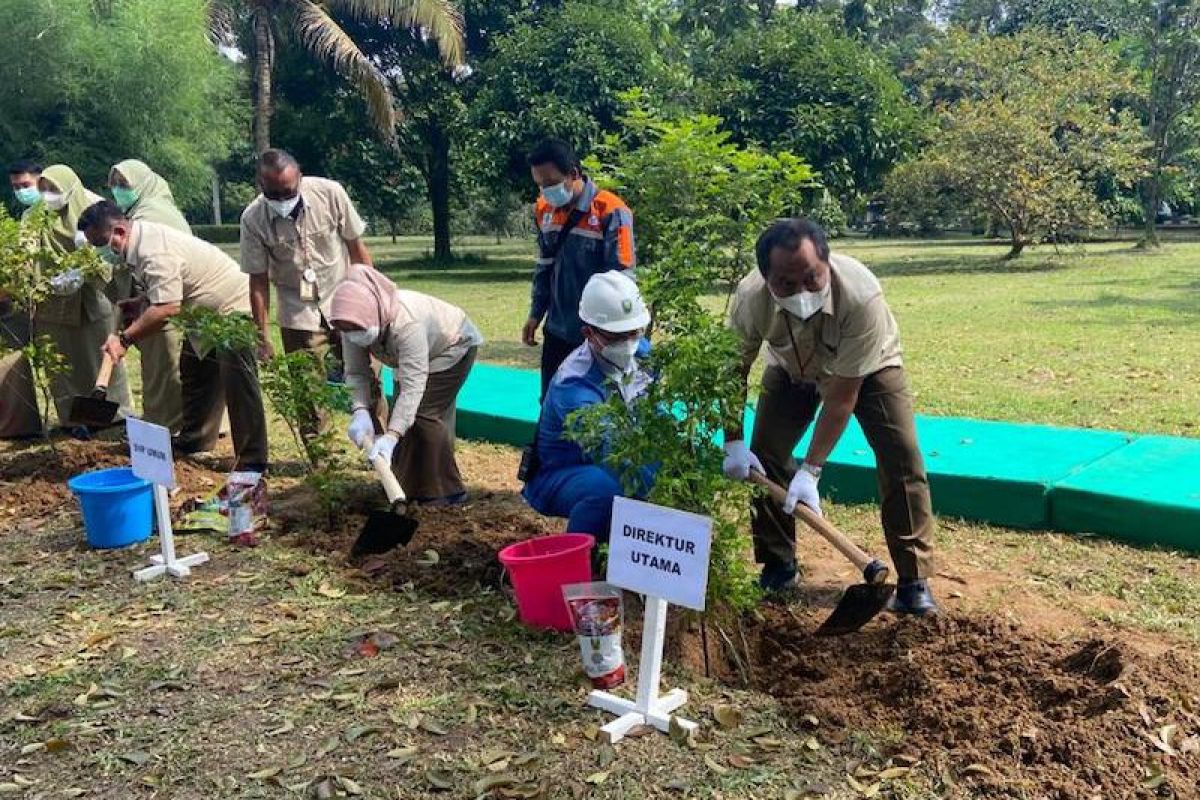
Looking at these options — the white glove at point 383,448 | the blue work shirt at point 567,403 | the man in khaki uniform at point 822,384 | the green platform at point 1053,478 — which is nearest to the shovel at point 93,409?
the white glove at point 383,448

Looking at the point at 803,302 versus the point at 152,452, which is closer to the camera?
the point at 803,302

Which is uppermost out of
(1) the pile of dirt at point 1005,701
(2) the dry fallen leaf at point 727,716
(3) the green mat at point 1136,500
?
(3) the green mat at point 1136,500

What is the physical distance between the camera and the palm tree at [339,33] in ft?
54.2

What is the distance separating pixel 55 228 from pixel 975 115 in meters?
16.0

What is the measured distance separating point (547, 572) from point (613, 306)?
2.98 feet

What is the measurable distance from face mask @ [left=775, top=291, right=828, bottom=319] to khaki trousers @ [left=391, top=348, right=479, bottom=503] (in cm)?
216

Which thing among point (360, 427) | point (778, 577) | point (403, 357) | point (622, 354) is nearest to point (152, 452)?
point (360, 427)

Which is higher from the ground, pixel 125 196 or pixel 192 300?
pixel 125 196

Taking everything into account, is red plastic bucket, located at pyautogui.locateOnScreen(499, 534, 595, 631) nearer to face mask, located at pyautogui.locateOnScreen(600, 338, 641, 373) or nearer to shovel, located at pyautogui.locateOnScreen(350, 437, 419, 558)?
face mask, located at pyautogui.locateOnScreen(600, 338, 641, 373)

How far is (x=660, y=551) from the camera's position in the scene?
Answer: 2.79 metres

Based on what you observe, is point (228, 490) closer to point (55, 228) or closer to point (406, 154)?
point (55, 228)

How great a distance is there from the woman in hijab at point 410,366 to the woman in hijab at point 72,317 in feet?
9.07

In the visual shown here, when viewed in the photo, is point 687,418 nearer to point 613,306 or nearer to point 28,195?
point 613,306

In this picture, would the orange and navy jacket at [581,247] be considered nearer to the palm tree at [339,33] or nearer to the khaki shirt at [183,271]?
the khaki shirt at [183,271]
